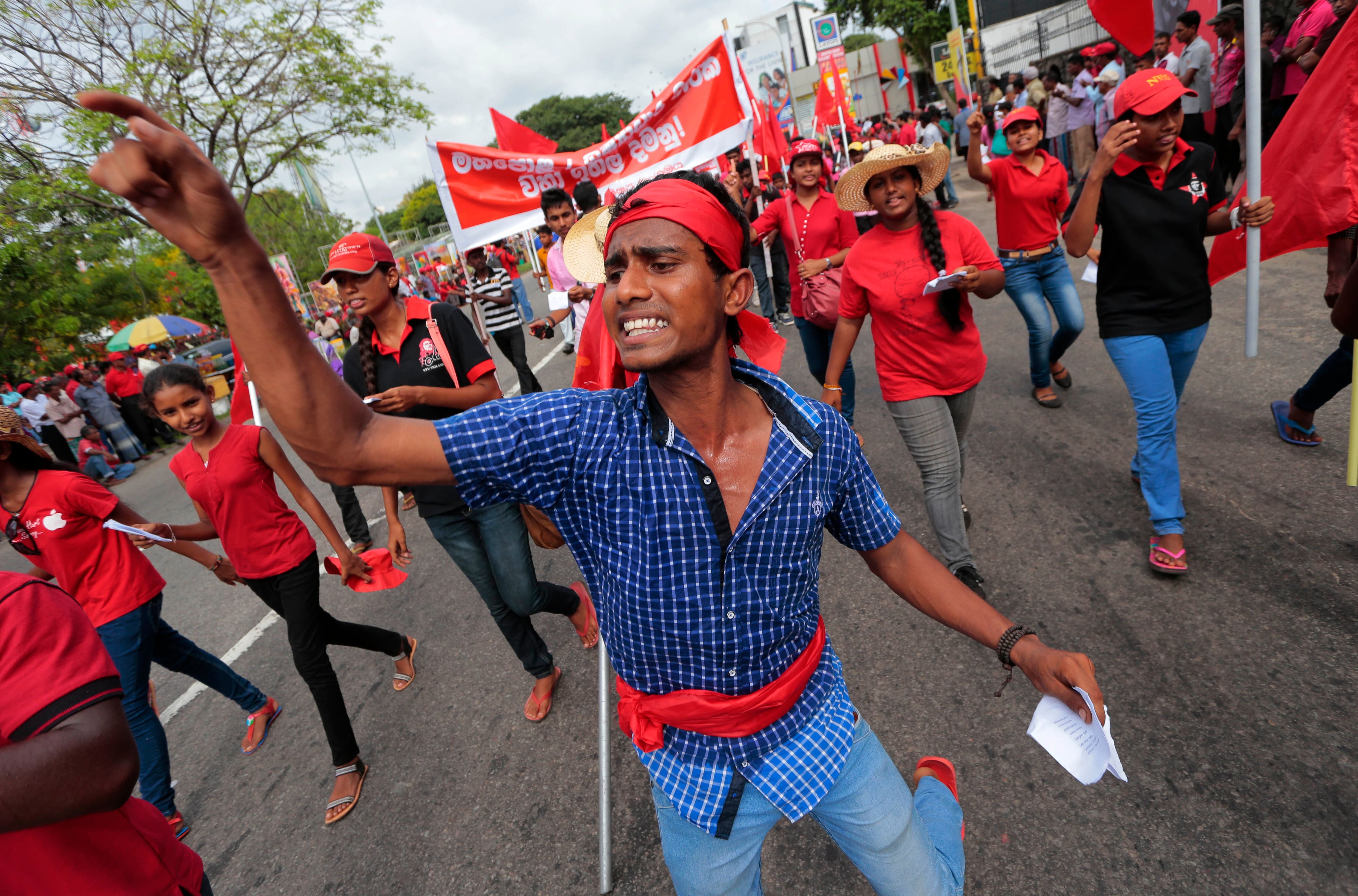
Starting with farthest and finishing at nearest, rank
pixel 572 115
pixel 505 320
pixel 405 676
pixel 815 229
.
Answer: pixel 572 115 < pixel 505 320 < pixel 815 229 < pixel 405 676

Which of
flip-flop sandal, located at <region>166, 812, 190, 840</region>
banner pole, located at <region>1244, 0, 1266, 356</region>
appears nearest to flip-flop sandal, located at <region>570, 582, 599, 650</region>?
flip-flop sandal, located at <region>166, 812, 190, 840</region>

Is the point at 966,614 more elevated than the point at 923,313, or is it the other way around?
the point at 923,313

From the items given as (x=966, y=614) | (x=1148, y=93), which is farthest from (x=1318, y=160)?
(x=966, y=614)

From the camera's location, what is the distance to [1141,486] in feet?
10.8

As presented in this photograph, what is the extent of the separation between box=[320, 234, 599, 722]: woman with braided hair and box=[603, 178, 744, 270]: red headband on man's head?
5.63 ft

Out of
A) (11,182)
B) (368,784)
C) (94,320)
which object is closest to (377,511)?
(368,784)

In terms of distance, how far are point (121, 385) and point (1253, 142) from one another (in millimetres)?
17642

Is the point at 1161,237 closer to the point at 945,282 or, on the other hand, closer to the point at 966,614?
the point at 945,282

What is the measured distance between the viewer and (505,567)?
3051 millimetres

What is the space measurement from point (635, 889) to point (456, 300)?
53.3 ft

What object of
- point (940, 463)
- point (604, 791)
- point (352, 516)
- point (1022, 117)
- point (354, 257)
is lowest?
point (604, 791)

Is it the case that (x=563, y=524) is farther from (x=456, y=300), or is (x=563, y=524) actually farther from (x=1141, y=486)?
(x=456, y=300)

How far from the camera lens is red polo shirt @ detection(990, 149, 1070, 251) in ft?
16.1

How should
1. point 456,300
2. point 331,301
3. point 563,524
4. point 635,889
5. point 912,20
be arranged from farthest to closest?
1. point 912,20
2. point 456,300
3. point 331,301
4. point 635,889
5. point 563,524
